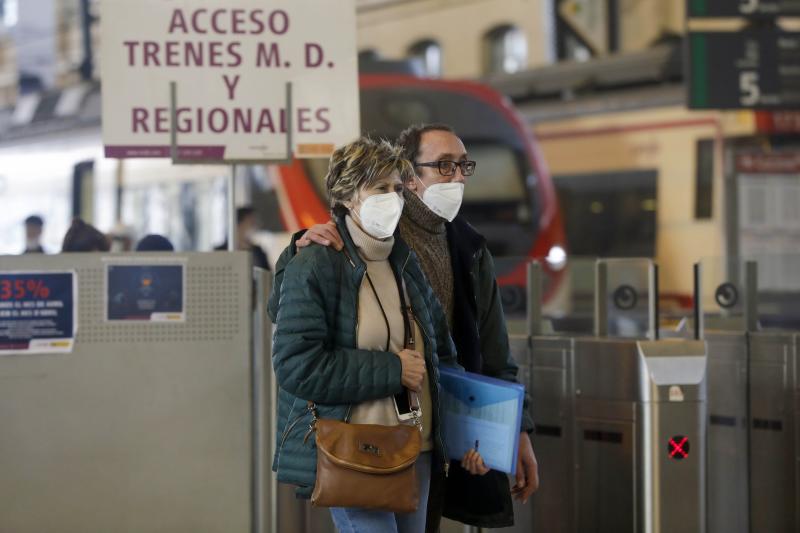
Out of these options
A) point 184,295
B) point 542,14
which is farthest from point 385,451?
point 542,14

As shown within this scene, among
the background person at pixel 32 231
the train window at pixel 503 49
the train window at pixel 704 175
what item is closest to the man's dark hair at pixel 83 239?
the background person at pixel 32 231

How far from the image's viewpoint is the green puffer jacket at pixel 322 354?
291cm

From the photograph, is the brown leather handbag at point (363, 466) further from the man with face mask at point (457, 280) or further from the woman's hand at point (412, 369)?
the man with face mask at point (457, 280)

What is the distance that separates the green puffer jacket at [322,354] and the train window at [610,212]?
1203 cm

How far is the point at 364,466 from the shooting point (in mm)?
2902

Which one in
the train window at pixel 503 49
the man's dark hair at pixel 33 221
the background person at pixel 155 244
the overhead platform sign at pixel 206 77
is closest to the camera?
the overhead platform sign at pixel 206 77

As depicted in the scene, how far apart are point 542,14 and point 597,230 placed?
26.2 ft

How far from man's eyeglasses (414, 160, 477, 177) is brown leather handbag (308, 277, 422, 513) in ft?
2.75

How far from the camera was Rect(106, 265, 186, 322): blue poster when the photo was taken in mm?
4375

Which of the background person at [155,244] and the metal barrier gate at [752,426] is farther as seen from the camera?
the metal barrier gate at [752,426]

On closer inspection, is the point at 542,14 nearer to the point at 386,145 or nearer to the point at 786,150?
the point at 786,150

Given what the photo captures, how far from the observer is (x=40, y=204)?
13789mm

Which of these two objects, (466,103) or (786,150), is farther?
(786,150)

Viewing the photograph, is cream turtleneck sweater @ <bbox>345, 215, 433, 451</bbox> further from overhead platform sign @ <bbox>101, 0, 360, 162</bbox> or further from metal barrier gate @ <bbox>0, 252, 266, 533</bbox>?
overhead platform sign @ <bbox>101, 0, 360, 162</bbox>
